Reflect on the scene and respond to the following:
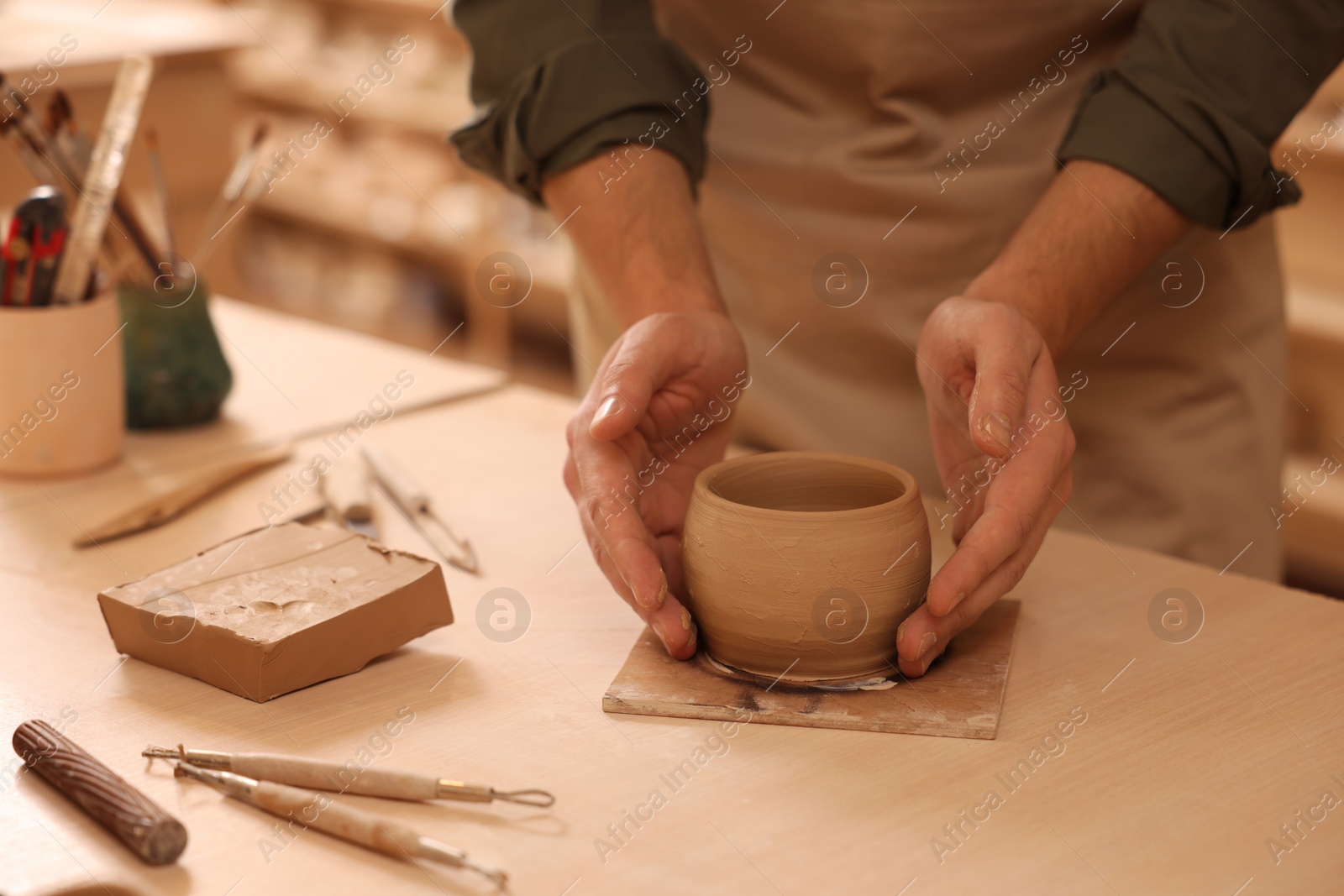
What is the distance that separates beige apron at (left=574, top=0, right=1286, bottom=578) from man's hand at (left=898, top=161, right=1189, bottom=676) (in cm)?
20

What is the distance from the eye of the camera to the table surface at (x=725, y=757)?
659 mm

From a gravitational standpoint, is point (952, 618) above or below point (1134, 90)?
below

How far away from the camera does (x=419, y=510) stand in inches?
44.2

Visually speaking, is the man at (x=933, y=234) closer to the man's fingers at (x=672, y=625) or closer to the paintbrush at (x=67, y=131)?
the man's fingers at (x=672, y=625)

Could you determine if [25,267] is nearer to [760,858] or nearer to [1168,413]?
[760,858]

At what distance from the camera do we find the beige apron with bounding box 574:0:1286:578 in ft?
4.24

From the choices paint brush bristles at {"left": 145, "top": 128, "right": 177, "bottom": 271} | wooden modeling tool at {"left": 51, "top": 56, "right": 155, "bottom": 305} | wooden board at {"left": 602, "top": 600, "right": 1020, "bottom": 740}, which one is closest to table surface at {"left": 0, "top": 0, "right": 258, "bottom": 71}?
paint brush bristles at {"left": 145, "top": 128, "right": 177, "bottom": 271}

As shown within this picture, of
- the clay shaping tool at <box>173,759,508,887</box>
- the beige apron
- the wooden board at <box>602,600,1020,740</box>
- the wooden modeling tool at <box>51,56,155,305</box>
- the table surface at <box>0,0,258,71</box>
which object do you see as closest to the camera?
the clay shaping tool at <box>173,759,508,887</box>

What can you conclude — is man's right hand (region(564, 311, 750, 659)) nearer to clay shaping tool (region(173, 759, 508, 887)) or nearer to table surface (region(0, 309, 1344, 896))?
table surface (region(0, 309, 1344, 896))

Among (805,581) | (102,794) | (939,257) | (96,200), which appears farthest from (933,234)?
(102,794)

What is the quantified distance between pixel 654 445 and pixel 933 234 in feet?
1.50

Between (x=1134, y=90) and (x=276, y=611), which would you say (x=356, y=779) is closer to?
(x=276, y=611)

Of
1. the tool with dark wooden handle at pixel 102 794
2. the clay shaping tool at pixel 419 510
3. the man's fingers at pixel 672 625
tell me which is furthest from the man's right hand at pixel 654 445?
the tool with dark wooden handle at pixel 102 794

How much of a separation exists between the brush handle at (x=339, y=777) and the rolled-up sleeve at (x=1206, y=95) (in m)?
0.80
